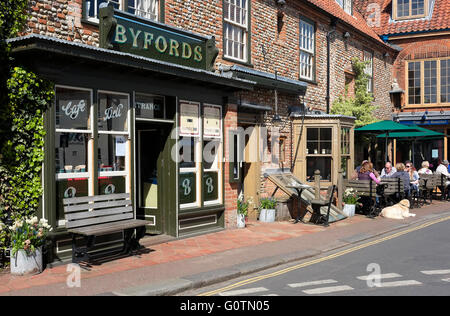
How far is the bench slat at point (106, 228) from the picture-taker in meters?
7.50

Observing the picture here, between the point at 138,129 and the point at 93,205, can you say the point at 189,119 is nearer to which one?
the point at 138,129

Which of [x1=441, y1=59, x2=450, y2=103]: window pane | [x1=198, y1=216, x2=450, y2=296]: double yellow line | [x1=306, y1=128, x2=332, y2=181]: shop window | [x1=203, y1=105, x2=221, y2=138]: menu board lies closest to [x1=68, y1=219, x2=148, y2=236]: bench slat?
[x1=198, y1=216, x2=450, y2=296]: double yellow line

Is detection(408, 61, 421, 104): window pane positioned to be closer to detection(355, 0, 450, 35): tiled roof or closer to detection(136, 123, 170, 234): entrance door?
detection(355, 0, 450, 35): tiled roof

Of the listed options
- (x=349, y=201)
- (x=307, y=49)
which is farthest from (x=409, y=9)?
(x=349, y=201)

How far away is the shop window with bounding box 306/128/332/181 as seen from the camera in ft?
50.8

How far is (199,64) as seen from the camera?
1081 cm

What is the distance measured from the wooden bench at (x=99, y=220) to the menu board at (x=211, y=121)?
3061 millimetres

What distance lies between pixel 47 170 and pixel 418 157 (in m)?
22.6

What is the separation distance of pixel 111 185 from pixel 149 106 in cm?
205

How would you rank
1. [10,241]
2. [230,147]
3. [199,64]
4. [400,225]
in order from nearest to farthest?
[10,241], [199,64], [230,147], [400,225]

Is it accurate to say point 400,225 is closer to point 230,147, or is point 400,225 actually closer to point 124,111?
point 230,147

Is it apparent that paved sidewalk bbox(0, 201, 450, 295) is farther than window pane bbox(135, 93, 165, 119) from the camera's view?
No

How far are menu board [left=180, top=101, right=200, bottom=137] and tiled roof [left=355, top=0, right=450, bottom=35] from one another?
18336 millimetres

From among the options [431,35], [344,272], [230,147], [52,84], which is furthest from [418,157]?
[52,84]
